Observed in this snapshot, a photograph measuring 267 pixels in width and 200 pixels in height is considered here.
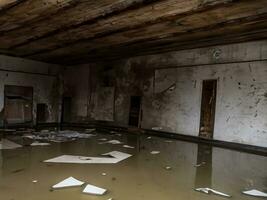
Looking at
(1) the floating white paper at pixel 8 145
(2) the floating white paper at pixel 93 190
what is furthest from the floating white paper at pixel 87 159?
(1) the floating white paper at pixel 8 145

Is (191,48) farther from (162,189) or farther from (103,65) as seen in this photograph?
(162,189)

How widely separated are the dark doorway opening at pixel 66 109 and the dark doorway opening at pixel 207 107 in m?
4.79

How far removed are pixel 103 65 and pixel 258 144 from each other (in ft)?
16.5

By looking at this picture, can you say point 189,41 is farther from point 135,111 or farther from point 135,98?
point 135,111

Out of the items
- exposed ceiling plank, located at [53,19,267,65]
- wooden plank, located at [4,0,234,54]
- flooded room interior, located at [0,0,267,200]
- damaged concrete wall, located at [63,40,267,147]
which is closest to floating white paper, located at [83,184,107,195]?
flooded room interior, located at [0,0,267,200]

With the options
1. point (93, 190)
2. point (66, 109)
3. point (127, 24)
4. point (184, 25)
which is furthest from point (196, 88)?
point (66, 109)

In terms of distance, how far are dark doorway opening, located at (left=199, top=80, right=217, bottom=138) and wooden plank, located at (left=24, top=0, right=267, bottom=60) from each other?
6.01 feet

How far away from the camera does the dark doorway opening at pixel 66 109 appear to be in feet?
→ 29.1

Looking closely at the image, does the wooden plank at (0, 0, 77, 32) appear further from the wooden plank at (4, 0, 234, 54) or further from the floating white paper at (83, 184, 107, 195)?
the floating white paper at (83, 184, 107, 195)

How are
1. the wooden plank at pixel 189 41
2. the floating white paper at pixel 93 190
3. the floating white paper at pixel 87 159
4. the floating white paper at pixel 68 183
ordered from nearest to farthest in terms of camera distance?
1. the floating white paper at pixel 93 190
2. the floating white paper at pixel 68 183
3. the floating white paper at pixel 87 159
4. the wooden plank at pixel 189 41

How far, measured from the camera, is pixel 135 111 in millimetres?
7434

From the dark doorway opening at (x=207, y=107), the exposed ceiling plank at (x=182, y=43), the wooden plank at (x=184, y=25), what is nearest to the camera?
the wooden plank at (x=184, y=25)

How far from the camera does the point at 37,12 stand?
373cm

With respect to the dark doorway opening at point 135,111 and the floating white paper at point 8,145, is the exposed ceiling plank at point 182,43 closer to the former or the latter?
the dark doorway opening at point 135,111
